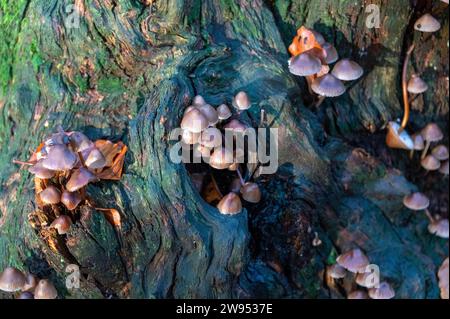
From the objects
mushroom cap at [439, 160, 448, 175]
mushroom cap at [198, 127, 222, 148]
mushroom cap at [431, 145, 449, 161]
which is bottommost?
mushroom cap at [439, 160, 448, 175]

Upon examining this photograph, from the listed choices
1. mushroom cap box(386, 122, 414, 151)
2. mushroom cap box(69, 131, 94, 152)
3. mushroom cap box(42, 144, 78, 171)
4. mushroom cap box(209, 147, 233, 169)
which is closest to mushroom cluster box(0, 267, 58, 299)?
mushroom cap box(42, 144, 78, 171)

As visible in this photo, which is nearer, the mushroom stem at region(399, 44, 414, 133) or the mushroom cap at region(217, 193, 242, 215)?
the mushroom cap at region(217, 193, 242, 215)

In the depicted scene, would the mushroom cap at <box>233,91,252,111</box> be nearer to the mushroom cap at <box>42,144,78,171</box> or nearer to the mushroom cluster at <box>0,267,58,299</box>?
the mushroom cap at <box>42,144,78,171</box>

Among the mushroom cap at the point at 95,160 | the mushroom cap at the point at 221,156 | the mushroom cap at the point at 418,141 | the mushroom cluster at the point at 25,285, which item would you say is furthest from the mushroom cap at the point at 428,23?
the mushroom cluster at the point at 25,285

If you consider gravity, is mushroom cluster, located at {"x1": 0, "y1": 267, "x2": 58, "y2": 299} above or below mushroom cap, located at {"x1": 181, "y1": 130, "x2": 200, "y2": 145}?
below

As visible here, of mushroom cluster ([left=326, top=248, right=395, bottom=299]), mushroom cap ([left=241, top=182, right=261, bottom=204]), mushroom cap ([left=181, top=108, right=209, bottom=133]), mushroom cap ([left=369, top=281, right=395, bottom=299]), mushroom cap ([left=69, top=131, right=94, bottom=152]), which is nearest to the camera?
mushroom cap ([left=69, top=131, right=94, bottom=152])
